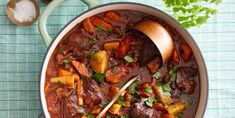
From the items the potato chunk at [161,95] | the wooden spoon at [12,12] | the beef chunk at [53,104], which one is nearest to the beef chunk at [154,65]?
the potato chunk at [161,95]

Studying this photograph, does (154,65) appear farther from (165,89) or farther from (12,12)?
(12,12)

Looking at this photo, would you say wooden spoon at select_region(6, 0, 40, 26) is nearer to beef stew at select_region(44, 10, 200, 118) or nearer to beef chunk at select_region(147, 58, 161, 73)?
beef stew at select_region(44, 10, 200, 118)

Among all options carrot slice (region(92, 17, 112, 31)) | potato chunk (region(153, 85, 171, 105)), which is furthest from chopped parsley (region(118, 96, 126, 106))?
carrot slice (region(92, 17, 112, 31))

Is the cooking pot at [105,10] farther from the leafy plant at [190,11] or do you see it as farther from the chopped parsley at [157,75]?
the chopped parsley at [157,75]

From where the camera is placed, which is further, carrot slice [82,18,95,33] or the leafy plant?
carrot slice [82,18,95,33]

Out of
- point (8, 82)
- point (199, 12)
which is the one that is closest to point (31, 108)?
point (8, 82)
